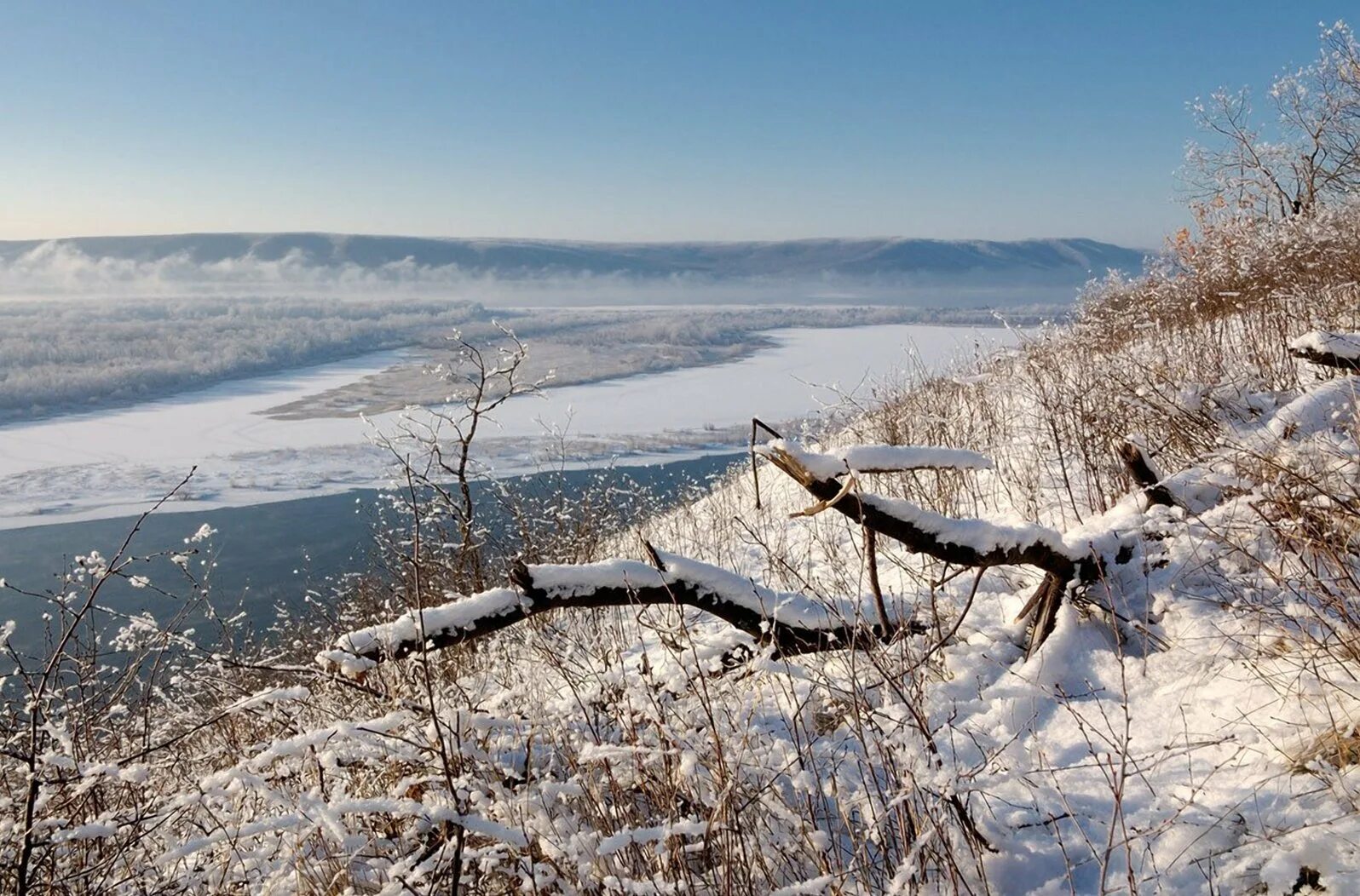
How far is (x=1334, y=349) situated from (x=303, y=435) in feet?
100

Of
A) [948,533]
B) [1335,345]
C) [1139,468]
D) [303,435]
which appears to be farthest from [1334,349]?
[303,435]

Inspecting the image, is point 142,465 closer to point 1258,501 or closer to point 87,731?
point 87,731

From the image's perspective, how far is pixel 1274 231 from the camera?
9234 millimetres

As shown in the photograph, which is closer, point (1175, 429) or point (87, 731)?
point (87, 731)

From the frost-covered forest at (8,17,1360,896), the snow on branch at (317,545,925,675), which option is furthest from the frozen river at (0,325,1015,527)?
the snow on branch at (317,545,925,675)

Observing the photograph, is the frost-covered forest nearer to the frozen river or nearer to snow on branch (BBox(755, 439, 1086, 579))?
snow on branch (BBox(755, 439, 1086, 579))

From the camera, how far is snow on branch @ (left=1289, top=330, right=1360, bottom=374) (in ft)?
9.89

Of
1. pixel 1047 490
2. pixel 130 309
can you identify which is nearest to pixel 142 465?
pixel 1047 490

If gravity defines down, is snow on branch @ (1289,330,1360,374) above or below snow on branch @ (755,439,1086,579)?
above

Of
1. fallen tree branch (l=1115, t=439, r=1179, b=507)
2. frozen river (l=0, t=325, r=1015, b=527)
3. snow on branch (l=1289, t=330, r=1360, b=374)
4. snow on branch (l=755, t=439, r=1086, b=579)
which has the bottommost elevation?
frozen river (l=0, t=325, r=1015, b=527)

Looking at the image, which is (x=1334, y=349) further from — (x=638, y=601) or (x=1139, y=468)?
(x=638, y=601)

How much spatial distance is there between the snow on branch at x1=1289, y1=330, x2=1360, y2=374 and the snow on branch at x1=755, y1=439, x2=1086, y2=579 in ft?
4.65

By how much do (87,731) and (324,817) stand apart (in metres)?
1.89

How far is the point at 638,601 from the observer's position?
2738mm
